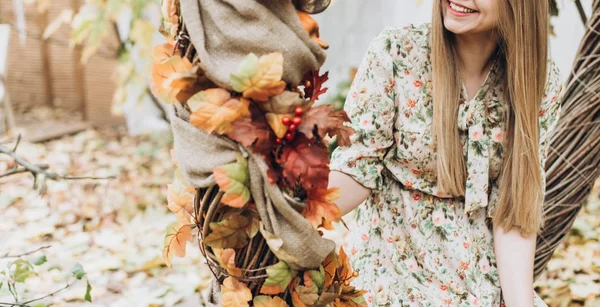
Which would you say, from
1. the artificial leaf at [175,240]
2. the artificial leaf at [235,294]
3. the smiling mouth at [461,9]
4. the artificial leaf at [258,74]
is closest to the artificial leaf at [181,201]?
the artificial leaf at [175,240]

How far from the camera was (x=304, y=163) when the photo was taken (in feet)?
2.69

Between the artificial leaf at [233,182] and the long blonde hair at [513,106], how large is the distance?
697 mm

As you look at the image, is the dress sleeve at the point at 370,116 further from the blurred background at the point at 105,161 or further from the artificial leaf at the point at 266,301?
the blurred background at the point at 105,161

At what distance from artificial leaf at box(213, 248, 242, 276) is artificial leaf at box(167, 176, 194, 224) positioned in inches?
4.5

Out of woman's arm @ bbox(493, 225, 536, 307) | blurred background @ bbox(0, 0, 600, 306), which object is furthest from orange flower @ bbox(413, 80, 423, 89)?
blurred background @ bbox(0, 0, 600, 306)

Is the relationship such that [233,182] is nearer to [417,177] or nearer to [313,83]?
[313,83]

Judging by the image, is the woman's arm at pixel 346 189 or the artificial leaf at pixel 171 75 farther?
the woman's arm at pixel 346 189

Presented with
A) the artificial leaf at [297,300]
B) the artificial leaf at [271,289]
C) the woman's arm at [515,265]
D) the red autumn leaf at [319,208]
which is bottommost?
the woman's arm at [515,265]

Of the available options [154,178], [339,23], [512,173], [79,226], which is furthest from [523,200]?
[339,23]

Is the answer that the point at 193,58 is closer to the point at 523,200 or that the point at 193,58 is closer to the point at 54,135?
the point at 523,200

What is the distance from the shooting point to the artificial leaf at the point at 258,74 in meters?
0.79

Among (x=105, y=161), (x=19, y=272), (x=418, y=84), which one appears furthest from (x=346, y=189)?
(x=105, y=161)

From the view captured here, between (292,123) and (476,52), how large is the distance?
775 millimetres

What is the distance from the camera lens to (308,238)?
87cm
